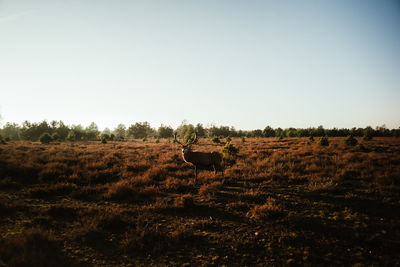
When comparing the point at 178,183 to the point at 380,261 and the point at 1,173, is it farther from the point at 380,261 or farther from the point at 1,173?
the point at 1,173

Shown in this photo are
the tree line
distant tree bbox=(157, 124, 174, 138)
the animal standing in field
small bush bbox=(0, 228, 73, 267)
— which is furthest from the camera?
distant tree bbox=(157, 124, 174, 138)

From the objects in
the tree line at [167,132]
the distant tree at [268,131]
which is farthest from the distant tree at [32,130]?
the distant tree at [268,131]

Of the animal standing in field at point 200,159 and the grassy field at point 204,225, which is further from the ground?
the animal standing in field at point 200,159

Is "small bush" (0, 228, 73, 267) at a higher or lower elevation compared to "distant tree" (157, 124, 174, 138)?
lower

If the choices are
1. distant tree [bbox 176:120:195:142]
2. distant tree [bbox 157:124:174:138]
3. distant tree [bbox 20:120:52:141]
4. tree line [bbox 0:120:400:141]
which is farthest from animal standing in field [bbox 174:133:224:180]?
distant tree [bbox 20:120:52:141]

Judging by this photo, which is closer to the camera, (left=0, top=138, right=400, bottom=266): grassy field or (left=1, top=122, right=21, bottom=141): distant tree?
(left=0, top=138, right=400, bottom=266): grassy field

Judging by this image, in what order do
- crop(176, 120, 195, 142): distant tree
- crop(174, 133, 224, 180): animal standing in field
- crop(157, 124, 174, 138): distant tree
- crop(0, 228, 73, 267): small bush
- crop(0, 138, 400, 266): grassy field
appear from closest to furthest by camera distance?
1. crop(0, 228, 73, 267): small bush
2. crop(0, 138, 400, 266): grassy field
3. crop(174, 133, 224, 180): animal standing in field
4. crop(176, 120, 195, 142): distant tree
5. crop(157, 124, 174, 138): distant tree

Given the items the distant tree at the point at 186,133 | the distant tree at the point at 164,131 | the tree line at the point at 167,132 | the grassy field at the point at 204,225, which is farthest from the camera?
the distant tree at the point at 164,131

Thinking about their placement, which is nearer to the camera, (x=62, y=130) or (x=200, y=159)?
(x=200, y=159)

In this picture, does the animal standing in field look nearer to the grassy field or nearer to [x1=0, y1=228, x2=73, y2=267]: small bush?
the grassy field

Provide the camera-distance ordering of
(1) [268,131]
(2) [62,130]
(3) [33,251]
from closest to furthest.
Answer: (3) [33,251] < (1) [268,131] < (2) [62,130]

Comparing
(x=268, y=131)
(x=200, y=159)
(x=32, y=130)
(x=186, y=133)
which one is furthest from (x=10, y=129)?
(x=268, y=131)

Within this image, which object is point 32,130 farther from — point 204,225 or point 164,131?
point 204,225

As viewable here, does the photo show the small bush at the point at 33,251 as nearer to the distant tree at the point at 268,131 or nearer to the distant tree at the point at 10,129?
the distant tree at the point at 268,131
